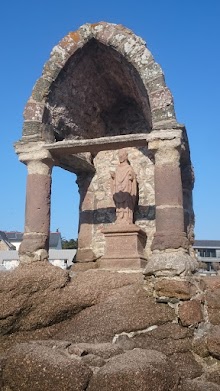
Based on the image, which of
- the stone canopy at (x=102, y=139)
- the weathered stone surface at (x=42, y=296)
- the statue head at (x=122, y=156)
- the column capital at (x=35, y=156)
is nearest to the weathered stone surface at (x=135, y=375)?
the weathered stone surface at (x=42, y=296)

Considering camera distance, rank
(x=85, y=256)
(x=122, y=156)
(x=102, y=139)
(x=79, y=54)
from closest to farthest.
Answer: (x=102, y=139) → (x=79, y=54) → (x=122, y=156) → (x=85, y=256)

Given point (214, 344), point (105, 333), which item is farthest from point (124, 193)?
point (214, 344)

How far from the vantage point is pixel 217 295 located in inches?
215

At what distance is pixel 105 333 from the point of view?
4.61 m

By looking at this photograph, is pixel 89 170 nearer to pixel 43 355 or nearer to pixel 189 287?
pixel 189 287

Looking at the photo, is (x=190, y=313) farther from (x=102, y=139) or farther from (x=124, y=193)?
(x=124, y=193)

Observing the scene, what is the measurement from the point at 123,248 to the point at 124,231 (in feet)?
1.08

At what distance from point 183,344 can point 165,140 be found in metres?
3.18

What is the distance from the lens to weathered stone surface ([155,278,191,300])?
212 inches

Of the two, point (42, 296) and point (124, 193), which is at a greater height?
point (124, 193)

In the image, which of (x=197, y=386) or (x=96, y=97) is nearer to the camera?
(x=197, y=386)

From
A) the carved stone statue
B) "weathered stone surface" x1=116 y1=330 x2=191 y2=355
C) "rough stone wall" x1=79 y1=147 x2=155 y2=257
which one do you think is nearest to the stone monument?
the carved stone statue

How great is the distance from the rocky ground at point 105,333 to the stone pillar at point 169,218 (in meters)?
0.26

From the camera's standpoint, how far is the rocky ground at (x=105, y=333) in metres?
3.35
